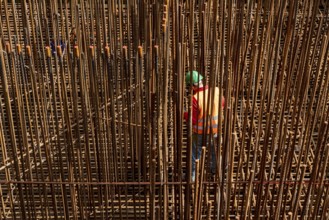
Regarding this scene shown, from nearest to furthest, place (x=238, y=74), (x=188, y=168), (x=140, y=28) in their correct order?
(x=188, y=168)
(x=238, y=74)
(x=140, y=28)

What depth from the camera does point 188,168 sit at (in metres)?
2.06

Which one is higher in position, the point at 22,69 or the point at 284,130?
the point at 22,69

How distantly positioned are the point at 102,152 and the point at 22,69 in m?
0.53

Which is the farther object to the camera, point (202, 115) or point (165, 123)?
point (202, 115)

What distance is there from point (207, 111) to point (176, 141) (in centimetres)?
20

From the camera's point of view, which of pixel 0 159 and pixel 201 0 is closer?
pixel 201 0

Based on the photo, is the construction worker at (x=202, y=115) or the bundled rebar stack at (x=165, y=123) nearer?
the bundled rebar stack at (x=165, y=123)

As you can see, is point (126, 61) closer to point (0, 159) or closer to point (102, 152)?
point (102, 152)

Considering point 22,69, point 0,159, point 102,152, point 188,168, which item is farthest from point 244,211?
point 0,159

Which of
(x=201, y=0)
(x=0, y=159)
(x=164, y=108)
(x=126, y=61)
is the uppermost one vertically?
(x=201, y=0)

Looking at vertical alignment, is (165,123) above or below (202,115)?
above

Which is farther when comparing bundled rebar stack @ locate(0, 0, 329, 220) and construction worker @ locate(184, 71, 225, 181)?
construction worker @ locate(184, 71, 225, 181)

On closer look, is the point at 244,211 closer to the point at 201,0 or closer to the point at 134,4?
the point at 201,0

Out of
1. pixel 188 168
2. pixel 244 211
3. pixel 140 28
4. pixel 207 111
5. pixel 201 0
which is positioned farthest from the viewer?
pixel 140 28
